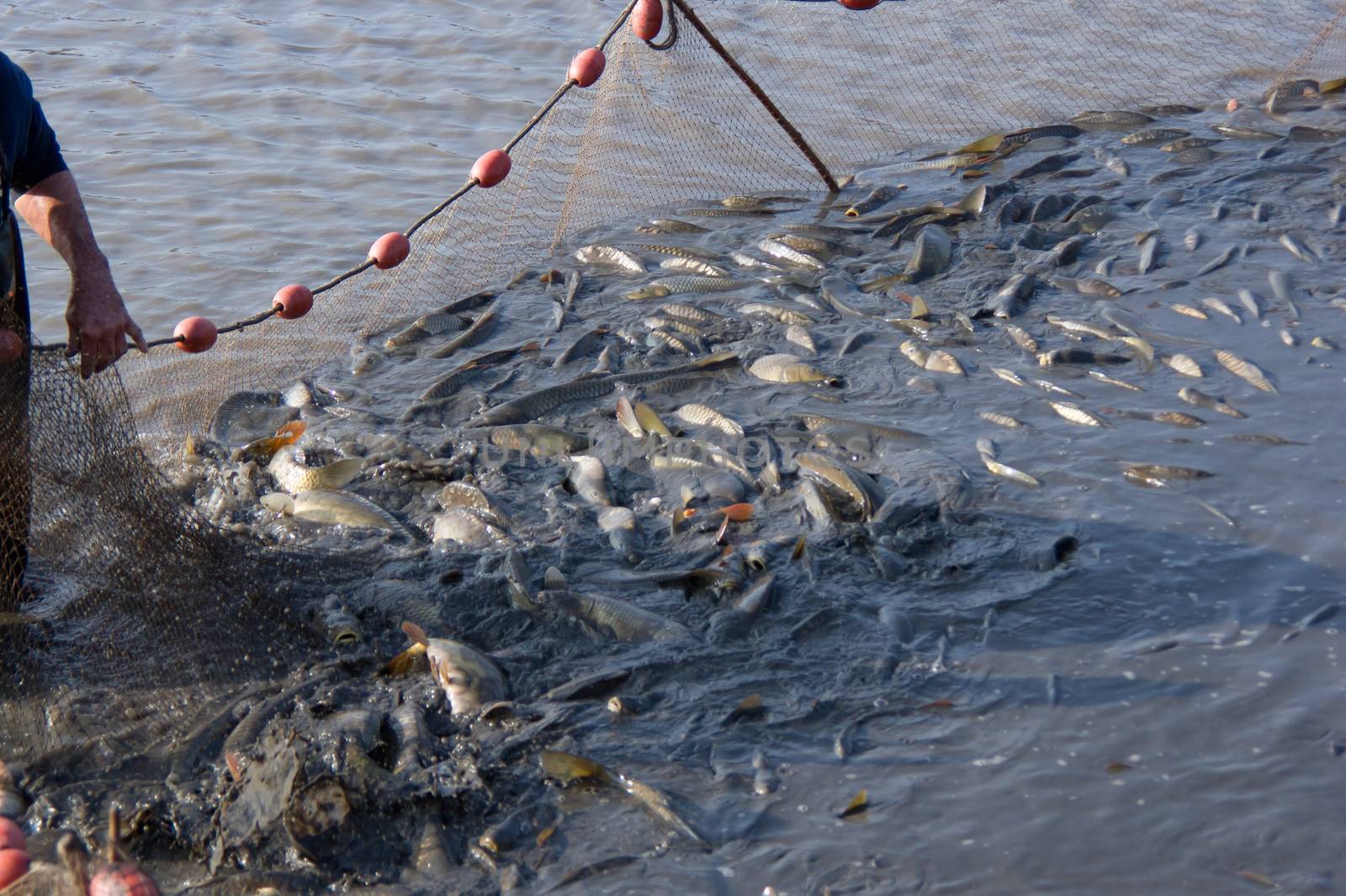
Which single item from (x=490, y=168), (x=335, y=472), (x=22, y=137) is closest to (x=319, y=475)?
(x=335, y=472)

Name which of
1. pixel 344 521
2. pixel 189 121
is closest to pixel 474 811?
pixel 344 521

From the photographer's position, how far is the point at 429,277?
746 cm

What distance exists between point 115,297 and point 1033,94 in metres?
7.65

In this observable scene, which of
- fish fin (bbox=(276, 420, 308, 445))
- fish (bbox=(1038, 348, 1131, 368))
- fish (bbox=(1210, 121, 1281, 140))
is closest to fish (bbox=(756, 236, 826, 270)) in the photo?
fish (bbox=(1038, 348, 1131, 368))

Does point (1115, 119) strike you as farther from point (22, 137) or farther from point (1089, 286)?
point (22, 137)

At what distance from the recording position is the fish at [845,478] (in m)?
4.78

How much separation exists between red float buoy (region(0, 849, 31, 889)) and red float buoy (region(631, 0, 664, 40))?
5.65 m

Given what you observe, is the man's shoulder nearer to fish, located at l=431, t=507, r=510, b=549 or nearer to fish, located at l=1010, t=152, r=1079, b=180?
fish, located at l=431, t=507, r=510, b=549

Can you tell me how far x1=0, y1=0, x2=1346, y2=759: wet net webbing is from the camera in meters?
3.88

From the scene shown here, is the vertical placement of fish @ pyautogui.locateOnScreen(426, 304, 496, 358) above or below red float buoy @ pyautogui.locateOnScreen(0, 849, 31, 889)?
below

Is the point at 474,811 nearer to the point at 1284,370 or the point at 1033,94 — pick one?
the point at 1284,370

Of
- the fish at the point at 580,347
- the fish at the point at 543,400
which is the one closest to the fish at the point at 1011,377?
the fish at the point at 543,400

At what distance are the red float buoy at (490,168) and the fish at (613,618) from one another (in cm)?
241

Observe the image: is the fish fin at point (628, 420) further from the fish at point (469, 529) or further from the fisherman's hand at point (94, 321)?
the fisherman's hand at point (94, 321)
